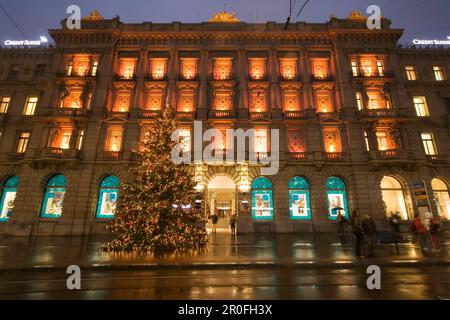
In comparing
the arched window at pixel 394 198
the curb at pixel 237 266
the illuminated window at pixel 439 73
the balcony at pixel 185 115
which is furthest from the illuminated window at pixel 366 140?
the balcony at pixel 185 115

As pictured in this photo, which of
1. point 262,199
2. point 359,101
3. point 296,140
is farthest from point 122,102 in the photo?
point 359,101

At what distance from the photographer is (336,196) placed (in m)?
21.3

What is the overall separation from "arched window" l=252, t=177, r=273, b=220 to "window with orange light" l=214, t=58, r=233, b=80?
12.7 metres

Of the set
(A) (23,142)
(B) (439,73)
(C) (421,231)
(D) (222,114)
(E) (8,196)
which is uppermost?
(B) (439,73)

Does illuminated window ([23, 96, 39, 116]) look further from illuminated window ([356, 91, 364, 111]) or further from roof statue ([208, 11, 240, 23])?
illuminated window ([356, 91, 364, 111])

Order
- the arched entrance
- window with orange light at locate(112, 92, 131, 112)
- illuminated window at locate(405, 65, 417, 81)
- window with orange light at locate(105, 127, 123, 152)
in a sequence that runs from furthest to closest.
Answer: illuminated window at locate(405, 65, 417, 81) → window with orange light at locate(112, 92, 131, 112) → window with orange light at locate(105, 127, 123, 152) → the arched entrance

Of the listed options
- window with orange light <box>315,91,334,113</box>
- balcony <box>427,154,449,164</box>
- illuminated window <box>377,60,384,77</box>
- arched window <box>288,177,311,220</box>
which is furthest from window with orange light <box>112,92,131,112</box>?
balcony <box>427,154,449,164</box>

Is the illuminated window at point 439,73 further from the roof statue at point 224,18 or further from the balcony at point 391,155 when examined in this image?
the roof statue at point 224,18

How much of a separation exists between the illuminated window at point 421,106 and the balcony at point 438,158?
4811 mm

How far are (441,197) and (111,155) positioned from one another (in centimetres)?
3312

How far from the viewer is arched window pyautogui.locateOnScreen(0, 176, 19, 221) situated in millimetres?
21141

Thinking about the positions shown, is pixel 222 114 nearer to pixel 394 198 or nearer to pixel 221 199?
pixel 221 199

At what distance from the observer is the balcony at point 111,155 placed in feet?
71.4

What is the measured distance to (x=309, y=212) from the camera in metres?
20.9
